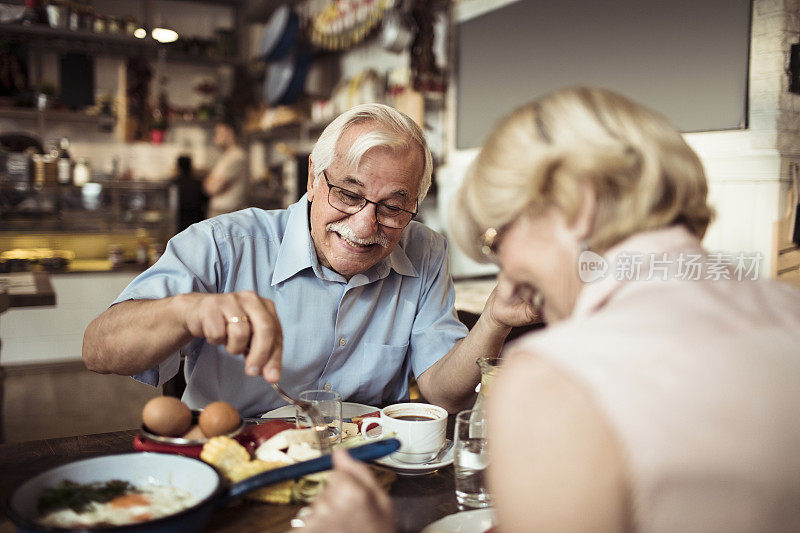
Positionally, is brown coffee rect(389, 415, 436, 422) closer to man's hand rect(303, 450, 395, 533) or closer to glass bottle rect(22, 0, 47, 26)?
man's hand rect(303, 450, 395, 533)

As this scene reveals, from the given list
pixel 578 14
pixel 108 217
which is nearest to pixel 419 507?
pixel 578 14

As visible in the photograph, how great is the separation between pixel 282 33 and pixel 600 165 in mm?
5474

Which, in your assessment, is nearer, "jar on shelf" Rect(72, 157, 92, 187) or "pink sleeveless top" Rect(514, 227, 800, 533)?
"pink sleeveless top" Rect(514, 227, 800, 533)

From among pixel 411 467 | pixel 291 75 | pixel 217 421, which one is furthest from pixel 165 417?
pixel 291 75

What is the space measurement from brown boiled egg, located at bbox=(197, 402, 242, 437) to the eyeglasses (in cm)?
67

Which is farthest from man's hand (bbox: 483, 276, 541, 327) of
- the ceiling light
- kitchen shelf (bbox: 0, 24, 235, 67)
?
kitchen shelf (bbox: 0, 24, 235, 67)

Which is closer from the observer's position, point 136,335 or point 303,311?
point 136,335

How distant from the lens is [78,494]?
951mm

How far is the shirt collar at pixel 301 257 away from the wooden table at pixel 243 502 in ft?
1.81

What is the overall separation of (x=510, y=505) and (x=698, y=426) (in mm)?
198

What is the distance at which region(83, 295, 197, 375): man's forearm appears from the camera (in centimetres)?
132

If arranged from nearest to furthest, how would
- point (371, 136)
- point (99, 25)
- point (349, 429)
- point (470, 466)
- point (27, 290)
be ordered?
1. point (470, 466)
2. point (349, 429)
3. point (371, 136)
4. point (27, 290)
5. point (99, 25)

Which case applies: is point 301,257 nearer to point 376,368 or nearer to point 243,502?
point 376,368

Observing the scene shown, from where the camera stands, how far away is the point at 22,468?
1.18 meters
